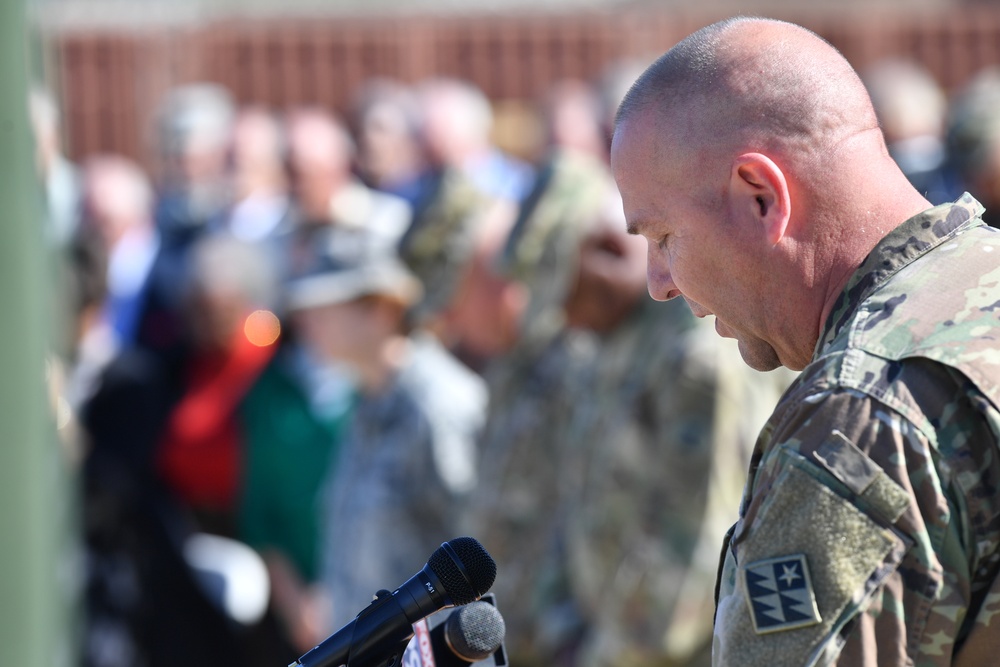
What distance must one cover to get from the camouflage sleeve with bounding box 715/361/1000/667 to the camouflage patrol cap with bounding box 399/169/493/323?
3.68 metres

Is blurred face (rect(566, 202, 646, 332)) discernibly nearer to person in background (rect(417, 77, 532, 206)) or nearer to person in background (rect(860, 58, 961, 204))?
person in background (rect(860, 58, 961, 204))

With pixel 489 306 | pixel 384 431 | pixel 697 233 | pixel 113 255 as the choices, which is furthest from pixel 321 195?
pixel 697 233

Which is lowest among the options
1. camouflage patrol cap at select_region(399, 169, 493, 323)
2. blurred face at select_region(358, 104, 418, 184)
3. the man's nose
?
blurred face at select_region(358, 104, 418, 184)

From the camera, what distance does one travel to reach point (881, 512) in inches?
59.5

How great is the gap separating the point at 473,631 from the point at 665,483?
2.05 m

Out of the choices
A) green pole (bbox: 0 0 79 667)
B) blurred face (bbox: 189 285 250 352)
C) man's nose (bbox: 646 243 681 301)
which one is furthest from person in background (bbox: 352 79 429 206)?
man's nose (bbox: 646 243 681 301)

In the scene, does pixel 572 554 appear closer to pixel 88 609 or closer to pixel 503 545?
pixel 503 545

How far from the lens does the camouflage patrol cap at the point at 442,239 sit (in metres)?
5.21

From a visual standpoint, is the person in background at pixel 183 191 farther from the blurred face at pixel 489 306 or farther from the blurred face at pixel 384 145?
the blurred face at pixel 489 306

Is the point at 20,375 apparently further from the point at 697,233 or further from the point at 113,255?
the point at 113,255

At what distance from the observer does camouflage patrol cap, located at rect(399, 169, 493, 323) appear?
5215 mm

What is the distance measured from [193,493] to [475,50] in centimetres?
903

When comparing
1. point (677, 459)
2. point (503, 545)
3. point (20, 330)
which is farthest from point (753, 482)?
point (503, 545)

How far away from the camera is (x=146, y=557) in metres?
5.87
